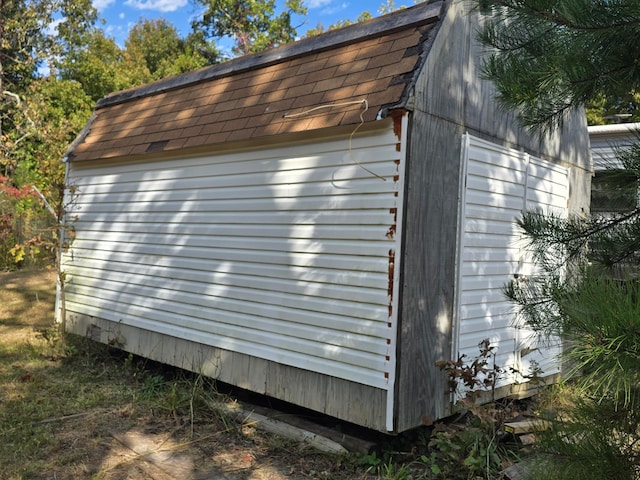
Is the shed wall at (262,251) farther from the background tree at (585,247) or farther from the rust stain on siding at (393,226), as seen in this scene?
the background tree at (585,247)

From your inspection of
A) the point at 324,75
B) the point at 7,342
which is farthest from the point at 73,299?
the point at 324,75

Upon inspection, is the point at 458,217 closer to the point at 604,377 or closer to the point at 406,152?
the point at 406,152

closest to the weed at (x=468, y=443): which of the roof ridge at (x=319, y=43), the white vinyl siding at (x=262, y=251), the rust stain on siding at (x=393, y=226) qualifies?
the white vinyl siding at (x=262, y=251)

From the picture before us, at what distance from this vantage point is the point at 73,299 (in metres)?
7.31

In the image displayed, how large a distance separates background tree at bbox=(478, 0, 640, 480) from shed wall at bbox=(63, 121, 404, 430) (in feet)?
3.62

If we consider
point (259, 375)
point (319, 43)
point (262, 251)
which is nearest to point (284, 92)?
point (319, 43)

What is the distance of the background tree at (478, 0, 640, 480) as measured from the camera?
1528 mm

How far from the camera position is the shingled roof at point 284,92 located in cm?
415

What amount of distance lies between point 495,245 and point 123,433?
350 cm

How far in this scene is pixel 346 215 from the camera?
4.20 m

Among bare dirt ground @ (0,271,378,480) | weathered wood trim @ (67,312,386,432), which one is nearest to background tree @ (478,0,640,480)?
weathered wood trim @ (67,312,386,432)

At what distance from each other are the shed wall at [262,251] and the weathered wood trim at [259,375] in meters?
0.08

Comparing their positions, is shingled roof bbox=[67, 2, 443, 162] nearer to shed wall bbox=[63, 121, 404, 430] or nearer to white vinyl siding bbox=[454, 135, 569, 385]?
shed wall bbox=[63, 121, 404, 430]

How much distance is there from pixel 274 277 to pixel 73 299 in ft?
12.6
